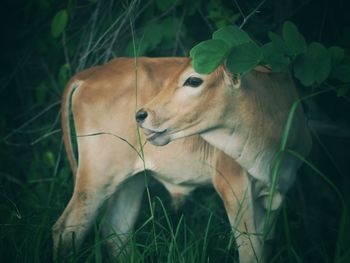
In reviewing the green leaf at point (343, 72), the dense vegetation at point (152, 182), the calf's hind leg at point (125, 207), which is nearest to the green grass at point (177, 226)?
the dense vegetation at point (152, 182)

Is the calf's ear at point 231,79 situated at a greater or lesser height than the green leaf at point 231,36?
lesser

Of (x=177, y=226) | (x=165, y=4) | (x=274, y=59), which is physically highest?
(x=274, y=59)

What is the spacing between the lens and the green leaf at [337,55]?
3.25 metres

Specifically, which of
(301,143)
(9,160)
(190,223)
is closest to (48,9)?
(9,160)

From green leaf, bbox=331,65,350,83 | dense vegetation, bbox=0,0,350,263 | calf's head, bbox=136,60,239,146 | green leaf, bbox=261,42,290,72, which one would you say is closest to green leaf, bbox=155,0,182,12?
dense vegetation, bbox=0,0,350,263

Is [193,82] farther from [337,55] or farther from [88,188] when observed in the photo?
[88,188]

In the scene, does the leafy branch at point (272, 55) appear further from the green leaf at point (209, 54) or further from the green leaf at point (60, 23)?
the green leaf at point (60, 23)

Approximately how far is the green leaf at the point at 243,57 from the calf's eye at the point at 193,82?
40cm

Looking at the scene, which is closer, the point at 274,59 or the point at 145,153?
the point at 274,59

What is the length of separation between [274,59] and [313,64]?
226 millimetres

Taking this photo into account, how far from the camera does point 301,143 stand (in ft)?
12.9

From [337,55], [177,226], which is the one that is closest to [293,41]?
[337,55]

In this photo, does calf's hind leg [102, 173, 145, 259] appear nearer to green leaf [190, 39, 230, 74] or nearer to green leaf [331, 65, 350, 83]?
green leaf [190, 39, 230, 74]

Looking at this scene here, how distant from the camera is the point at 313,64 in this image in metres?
3.22
